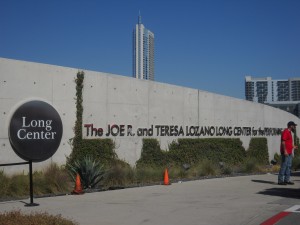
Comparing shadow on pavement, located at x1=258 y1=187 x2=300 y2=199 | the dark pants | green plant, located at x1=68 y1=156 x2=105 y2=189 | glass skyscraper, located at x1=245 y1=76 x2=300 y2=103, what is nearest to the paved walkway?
shadow on pavement, located at x1=258 y1=187 x2=300 y2=199

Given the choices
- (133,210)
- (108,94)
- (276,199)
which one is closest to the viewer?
(133,210)

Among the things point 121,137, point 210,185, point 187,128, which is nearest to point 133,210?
point 210,185

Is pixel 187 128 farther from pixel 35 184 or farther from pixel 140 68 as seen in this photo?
pixel 140 68

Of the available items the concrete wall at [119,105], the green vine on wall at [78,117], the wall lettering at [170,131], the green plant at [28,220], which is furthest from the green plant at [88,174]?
the green plant at [28,220]

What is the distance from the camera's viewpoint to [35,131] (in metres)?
15.8

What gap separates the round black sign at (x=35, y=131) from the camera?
1521 centimetres

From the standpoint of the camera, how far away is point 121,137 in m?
19.1

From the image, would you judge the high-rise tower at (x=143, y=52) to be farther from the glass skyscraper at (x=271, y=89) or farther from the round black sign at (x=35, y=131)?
the round black sign at (x=35, y=131)

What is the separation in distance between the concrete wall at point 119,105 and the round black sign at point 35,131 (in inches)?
8.3

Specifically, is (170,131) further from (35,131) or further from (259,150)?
(259,150)

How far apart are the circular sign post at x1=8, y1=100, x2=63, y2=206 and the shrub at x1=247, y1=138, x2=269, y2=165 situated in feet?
46.2

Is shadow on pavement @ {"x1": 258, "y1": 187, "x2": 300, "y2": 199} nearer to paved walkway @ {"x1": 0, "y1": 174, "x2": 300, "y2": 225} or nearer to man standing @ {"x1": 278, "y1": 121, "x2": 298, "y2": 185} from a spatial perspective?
paved walkway @ {"x1": 0, "y1": 174, "x2": 300, "y2": 225}

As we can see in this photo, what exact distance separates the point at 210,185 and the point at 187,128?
835 cm

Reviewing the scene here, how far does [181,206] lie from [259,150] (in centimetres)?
1920
